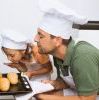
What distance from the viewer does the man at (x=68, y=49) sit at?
914 millimetres

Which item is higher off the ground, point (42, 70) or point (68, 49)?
point (68, 49)

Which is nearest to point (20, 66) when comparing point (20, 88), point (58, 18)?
point (20, 88)

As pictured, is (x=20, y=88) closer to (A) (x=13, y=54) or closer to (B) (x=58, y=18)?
(A) (x=13, y=54)

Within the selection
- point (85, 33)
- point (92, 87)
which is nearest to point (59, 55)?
point (92, 87)

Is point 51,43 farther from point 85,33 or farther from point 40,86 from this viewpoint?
point 85,33

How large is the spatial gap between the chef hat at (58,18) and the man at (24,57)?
0.53ft

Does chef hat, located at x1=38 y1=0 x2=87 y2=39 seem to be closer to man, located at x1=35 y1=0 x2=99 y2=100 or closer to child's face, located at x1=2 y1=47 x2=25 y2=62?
man, located at x1=35 y1=0 x2=99 y2=100

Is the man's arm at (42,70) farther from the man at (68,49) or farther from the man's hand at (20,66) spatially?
the man at (68,49)

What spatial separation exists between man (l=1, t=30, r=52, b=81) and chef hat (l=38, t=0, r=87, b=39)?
16 centimetres

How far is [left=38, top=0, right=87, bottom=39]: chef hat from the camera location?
0.95 metres

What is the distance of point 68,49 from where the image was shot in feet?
3.22

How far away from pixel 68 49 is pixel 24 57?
10.4 inches

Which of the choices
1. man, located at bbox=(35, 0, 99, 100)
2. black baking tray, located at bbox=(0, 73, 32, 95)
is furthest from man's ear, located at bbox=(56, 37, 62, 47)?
black baking tray, located at bbox=(0, 73, 32, 95)

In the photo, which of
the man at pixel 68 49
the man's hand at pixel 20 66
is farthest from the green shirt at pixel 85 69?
the man's hand at pixel 20 66
